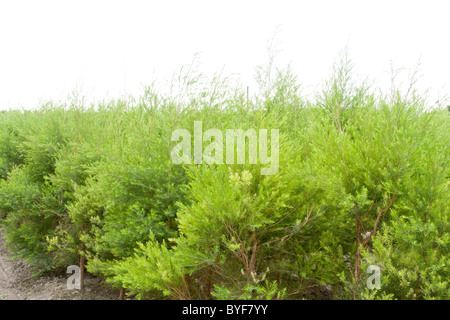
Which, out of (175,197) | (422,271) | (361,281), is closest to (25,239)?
(175,197)

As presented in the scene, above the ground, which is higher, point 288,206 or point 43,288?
point 288,206

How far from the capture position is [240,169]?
5.91 metres

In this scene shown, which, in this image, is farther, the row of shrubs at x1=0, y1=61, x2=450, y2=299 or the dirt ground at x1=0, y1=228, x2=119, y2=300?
the dirt ground at x1=0, y1=228, x2=119, y2=300

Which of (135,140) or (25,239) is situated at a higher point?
(135,140)

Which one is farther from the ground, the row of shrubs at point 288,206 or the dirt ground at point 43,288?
the row of shrubs at point 288,206

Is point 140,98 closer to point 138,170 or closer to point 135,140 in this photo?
point 135,140

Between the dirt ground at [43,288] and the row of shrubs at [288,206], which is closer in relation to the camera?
the row of shrubs at [288,206]

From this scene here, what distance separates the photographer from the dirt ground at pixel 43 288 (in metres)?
12.1

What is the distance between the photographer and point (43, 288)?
1305 centimetres

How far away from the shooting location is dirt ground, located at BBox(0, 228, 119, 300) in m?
12.1

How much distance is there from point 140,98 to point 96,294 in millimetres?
7577

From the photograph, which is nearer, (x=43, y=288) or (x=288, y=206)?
(x=288, y=206)

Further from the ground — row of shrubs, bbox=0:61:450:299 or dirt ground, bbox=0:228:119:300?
row of shrubs, bbox=0:61:450:299
